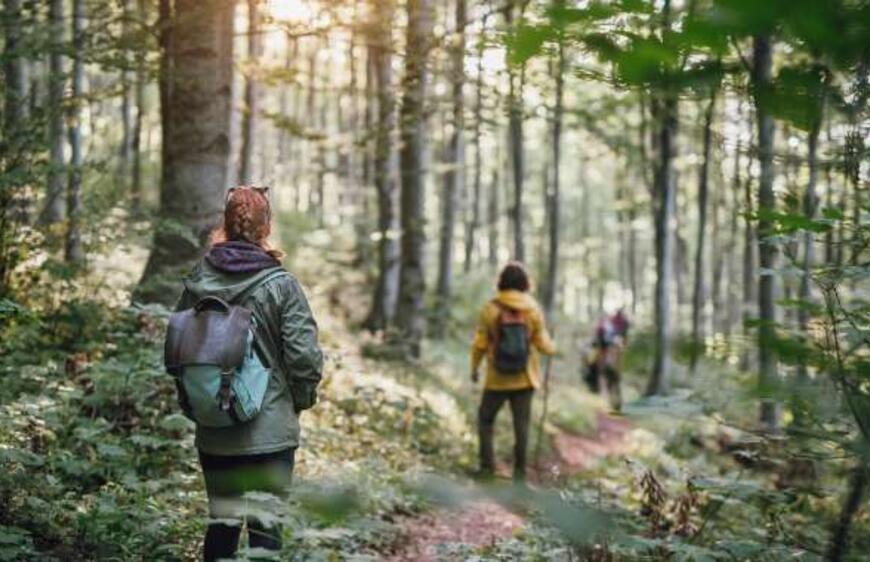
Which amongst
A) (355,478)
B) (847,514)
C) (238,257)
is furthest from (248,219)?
(355,478)

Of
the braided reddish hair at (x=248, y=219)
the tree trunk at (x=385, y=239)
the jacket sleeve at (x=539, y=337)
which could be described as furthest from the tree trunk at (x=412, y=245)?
the braided reddish hair at (x=248, y=219)

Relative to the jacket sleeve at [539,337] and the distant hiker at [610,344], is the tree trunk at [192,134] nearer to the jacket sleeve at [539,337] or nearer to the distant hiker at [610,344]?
the jacket sleeve at [539,337]

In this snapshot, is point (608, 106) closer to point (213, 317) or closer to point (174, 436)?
point (174, 436)

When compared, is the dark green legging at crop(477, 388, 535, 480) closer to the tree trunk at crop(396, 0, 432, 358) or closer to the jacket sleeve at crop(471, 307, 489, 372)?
the jacket sleeve at crop(471, 307, 489, 372)

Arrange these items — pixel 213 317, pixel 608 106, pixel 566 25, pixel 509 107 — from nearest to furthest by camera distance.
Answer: pixel 566 25 → pixel 213 317 → pixel 509 107 → pixel 608 106

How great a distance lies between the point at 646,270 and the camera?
250 feet

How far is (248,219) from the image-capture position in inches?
180

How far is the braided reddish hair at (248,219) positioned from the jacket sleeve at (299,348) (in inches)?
11.9

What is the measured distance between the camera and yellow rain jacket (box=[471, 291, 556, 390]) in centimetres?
951

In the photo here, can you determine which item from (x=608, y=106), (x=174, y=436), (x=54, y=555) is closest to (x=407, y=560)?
(x=174, y=436)

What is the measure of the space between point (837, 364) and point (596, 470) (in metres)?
8.99

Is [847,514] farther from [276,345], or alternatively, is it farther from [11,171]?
[11,171]

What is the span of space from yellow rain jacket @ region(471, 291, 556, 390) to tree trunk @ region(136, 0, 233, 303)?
121 inches

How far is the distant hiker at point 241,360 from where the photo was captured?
416cm
